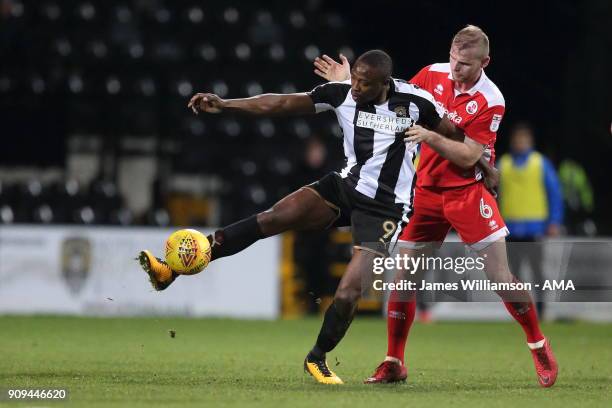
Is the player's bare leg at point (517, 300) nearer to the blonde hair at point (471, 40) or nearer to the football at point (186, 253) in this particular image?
the blonde hair at point (471, 40)

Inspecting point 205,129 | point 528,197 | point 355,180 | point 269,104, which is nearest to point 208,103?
point 269,104

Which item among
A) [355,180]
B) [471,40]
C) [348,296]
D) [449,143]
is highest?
[471,40]

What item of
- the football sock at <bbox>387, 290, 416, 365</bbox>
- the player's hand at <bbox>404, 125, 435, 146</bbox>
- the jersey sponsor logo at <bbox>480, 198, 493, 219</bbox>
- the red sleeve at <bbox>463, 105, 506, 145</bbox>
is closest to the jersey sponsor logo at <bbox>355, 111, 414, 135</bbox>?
the player's hand at <bbox>404, 125, 435, 146</bbox>

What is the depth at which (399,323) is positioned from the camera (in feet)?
25.1

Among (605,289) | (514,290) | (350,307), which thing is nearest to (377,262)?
(350,307)

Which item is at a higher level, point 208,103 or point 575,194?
point 208,103

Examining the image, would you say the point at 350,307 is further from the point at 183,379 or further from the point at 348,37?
the point at 348,37

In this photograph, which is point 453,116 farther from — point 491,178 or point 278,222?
point 278,222

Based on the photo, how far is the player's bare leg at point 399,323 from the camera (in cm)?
745

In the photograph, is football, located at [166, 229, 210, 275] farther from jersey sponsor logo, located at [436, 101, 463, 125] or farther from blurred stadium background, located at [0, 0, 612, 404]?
blurred stadium background, located at [0, 0, 612, 404]

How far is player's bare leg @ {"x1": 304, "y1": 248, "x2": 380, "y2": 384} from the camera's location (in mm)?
7062

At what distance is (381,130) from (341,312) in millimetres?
1109

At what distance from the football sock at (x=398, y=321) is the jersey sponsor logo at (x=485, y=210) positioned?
2.29 ft

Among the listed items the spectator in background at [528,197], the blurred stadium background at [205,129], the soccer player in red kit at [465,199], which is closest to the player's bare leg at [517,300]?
the soccer player in red kit at [465,199]
